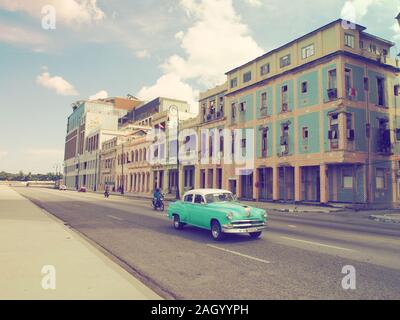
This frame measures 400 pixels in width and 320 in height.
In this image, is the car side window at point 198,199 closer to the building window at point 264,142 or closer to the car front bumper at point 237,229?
the car front bumper at point 237,229

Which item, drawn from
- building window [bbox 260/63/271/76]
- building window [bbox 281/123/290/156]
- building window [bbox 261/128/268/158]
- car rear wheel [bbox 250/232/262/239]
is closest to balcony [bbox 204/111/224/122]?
building window [bbox 261/128/268/158]

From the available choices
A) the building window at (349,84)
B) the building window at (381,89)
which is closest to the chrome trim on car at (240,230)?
the building window at (349,84)

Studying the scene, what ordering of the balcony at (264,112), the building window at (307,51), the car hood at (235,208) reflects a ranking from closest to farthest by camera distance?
the car hood at (235,208), the building window at (307,51), the balcony at (264,112)

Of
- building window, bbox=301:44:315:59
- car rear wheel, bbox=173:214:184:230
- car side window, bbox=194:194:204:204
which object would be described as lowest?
car rear wheel, bbox=173:214:184:230

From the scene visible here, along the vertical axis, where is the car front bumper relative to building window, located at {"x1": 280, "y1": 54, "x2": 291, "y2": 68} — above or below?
below

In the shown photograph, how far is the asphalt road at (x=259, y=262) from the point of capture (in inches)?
226

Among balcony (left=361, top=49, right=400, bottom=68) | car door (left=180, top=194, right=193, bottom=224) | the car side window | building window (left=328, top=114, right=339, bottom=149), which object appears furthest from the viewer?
balcony (left=361, top=49, right=400, bottom=68)

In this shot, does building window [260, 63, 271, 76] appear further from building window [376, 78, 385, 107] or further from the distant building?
the distant building

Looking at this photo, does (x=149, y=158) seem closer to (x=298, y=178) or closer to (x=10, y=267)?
(x=298, y=178)

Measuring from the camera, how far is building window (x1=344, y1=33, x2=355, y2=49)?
89.6 ft

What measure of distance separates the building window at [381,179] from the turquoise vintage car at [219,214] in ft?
69.9

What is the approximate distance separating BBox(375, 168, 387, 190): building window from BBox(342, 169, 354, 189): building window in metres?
2.91
